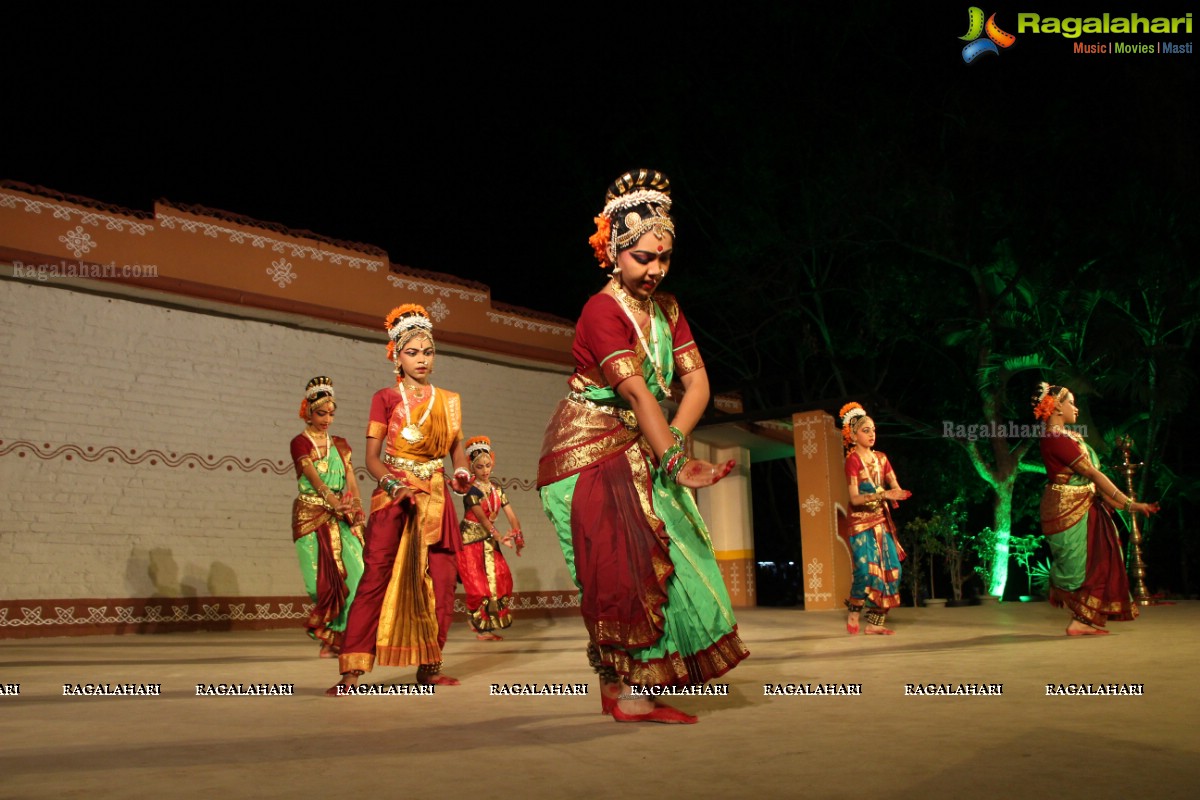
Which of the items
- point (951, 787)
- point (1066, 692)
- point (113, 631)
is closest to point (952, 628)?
point (1066, 692)

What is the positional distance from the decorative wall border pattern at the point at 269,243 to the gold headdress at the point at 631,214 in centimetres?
723

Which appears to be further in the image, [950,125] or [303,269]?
[950,125]

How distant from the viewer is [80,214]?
9156 mm

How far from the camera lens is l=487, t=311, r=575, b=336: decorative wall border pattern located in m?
12.6

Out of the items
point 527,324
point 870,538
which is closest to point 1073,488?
point 870,538

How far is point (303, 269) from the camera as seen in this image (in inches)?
422

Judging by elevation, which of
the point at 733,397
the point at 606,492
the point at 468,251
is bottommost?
the point at 606,492

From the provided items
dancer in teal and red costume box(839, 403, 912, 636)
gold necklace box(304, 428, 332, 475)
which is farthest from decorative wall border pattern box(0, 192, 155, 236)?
dancer in teal and red costume box(839, 403, 912, 636)

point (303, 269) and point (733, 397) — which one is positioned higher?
point (303, 269)

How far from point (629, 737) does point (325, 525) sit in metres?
4.50

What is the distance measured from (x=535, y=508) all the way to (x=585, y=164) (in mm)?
9369

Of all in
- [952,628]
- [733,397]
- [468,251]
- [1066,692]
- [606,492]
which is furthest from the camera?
[468,251]

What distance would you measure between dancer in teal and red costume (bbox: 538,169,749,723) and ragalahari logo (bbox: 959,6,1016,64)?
548 inches

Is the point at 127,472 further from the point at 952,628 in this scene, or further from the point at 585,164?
the point at 585,164
